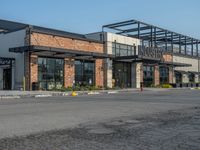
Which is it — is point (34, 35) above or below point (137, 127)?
above

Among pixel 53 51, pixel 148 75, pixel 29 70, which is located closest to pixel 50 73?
pixel 29 70

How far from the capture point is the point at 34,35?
38.8m

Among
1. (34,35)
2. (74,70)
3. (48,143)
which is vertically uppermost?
(34,35)

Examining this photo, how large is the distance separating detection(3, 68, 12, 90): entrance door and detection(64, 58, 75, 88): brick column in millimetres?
6207

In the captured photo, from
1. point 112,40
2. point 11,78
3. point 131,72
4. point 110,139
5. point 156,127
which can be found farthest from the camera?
point 131,72

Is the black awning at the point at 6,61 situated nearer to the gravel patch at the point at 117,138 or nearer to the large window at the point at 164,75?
the large window at the point at 164,75

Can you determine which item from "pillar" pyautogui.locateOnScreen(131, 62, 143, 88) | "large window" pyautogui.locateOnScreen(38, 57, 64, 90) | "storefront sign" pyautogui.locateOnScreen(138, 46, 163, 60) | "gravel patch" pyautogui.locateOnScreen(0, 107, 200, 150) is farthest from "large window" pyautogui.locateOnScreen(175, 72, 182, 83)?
"gravel patch" pyautogui.locateOnScreen(0, 107, 200, 150)

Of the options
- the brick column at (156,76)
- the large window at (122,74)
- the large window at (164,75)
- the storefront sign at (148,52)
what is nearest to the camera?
the large window at (122,74)

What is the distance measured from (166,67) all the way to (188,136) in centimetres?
5432

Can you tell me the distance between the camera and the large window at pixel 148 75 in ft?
187

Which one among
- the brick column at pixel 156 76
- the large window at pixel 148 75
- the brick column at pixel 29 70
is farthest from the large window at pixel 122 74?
the brick column at pixel 29 70

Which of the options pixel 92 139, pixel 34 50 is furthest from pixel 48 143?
pixel 34 50

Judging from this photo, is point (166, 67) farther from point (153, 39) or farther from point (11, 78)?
point (11, 78)

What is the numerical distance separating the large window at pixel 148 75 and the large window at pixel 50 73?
18672 millimetres
